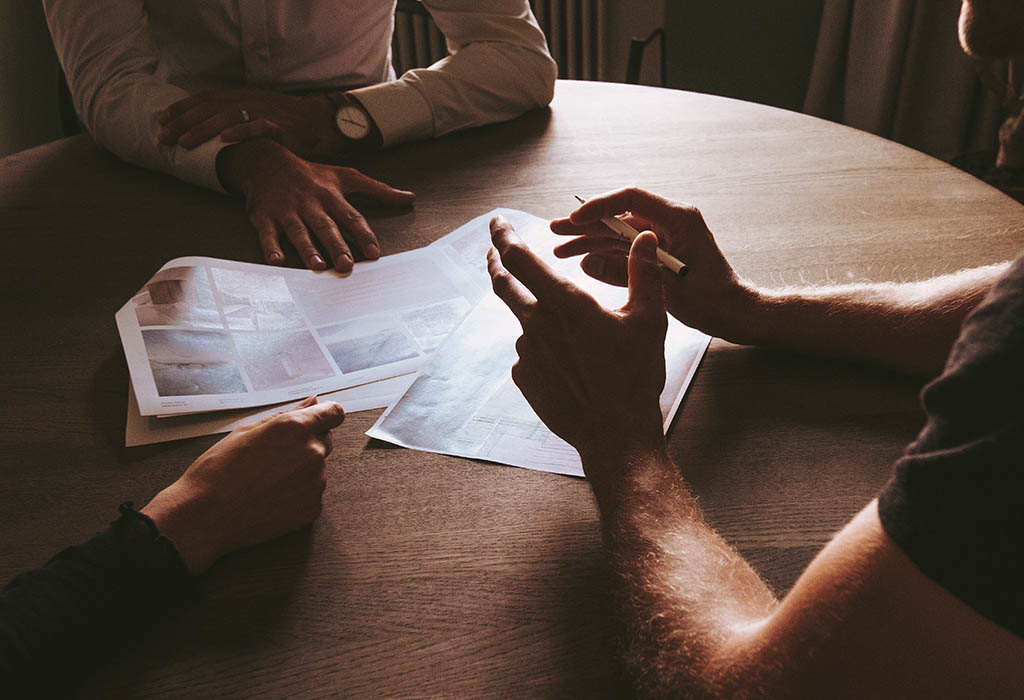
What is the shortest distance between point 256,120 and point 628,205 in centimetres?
68

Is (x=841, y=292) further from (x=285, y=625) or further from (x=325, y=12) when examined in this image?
(x=325, y=12)

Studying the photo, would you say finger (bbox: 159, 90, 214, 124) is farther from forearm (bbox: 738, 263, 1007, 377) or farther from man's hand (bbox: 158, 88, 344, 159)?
forearm (bbox: 738, 263, 1007, 377)

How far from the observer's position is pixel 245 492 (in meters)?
0.66

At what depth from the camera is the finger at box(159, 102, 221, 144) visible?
1246mm

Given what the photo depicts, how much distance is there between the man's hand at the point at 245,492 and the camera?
631 millimetres

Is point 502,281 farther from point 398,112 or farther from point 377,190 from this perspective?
point 398,112

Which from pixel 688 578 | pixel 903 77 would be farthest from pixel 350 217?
pixel 903 77

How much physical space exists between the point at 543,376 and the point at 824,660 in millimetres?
354

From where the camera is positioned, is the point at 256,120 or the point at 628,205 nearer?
the point at 628,205

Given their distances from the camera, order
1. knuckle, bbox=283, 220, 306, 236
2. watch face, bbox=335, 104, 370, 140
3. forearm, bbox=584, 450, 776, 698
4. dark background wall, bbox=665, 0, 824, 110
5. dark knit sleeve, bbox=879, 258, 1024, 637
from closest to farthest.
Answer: dark knit sleeve, bbox=879, 258, 1024, 637
forearm, bbox=584, 450, 776, 698
knuckle, bbox=283, 220, 306, 236
watch face, bbox=335, 104, 370, 140
dark background wall, bbox=665, 0, 824, 110

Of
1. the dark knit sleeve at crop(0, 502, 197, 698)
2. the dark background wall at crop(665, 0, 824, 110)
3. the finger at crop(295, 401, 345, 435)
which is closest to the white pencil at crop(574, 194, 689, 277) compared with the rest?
the finger at crop(295, 401, 345, 435)

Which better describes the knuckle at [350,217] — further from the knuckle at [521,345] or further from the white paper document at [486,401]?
the knuckle at [521,345]

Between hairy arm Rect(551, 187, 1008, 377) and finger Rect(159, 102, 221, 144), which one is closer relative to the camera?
hairy arm Rect(551, 187, 1008, 377)

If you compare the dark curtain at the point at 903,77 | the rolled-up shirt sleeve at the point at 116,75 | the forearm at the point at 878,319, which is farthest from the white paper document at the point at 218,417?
the dark curtain at the point at 903,77
